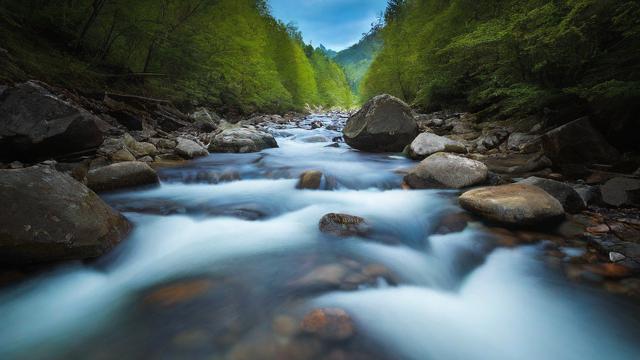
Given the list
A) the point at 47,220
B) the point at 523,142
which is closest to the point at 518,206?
the point at 47,220

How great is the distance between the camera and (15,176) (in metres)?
2.62

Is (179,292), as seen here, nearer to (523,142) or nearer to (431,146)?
(431,146)

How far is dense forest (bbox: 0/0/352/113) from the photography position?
886 centimetres

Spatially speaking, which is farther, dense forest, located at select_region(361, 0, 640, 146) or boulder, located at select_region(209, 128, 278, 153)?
boulder, located at select_region(209, 128, 278, 153)

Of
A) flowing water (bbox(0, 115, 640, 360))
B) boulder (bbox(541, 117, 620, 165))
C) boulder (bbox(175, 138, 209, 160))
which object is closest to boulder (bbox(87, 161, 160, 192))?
flowing water (bbox(0, 115, 640, 360))

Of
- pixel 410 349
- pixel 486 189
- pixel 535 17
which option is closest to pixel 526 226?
pixel 486 189

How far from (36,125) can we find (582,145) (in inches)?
348

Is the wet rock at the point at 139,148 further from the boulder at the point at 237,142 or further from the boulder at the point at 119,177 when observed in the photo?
the boulder at the point at 119,177

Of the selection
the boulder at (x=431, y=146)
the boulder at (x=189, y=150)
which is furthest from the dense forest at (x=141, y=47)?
the boulder at (x=431, y=146)

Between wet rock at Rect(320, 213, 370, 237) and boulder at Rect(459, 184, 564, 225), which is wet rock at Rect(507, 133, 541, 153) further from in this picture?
wet rock at Rect(320, 213, 370, 237)

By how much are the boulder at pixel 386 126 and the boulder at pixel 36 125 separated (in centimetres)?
636

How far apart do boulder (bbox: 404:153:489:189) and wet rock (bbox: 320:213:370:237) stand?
1946 mm

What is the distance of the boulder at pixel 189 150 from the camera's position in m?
7.39

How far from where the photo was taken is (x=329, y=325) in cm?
197
